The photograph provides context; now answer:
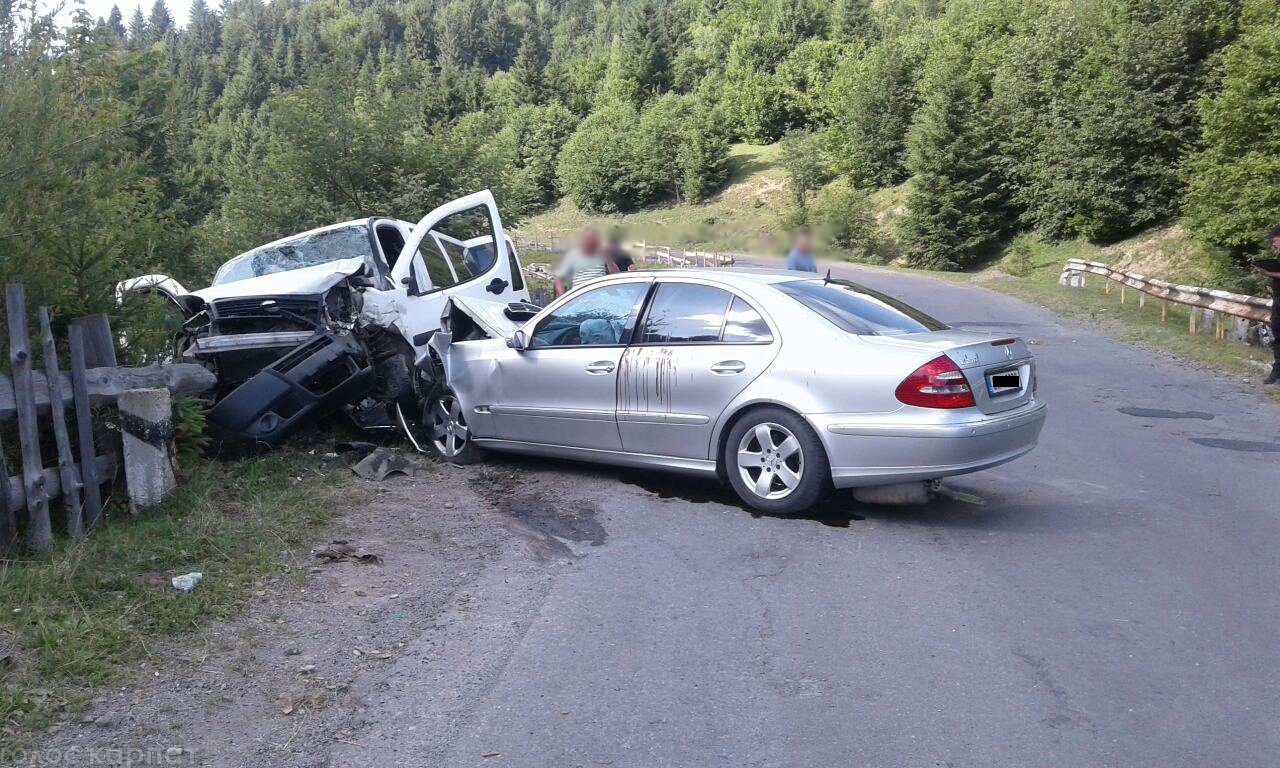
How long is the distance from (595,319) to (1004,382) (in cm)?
292

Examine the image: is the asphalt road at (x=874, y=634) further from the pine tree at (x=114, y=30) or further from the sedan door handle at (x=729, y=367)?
the pine tree at (x=114, y=30)

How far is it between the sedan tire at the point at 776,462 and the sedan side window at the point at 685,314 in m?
0.71

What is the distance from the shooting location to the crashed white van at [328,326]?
25.7ft

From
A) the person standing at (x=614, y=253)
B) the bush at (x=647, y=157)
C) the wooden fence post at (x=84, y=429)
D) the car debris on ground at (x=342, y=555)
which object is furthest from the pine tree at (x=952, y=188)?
the wooden fence post at (x=84, y=429)

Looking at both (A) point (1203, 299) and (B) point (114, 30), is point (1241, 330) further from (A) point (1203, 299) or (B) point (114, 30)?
(B) point (114, 30)

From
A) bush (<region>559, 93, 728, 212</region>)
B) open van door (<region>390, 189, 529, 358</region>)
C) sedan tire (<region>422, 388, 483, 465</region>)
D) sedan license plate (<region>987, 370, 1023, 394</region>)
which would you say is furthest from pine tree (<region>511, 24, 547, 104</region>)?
sedan license plate (<region>987, 370, 1023, 394</region>)

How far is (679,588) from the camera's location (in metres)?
5.40

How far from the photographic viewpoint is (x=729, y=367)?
22.1ft

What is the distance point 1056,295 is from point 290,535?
927 inches

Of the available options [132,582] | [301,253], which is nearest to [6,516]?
[132,582]

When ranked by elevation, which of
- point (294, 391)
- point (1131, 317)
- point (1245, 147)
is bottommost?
point (1131, 317)

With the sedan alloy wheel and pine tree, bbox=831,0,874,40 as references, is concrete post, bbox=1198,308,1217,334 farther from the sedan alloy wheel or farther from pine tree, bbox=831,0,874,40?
pine tree, bbox=831,0,874,40

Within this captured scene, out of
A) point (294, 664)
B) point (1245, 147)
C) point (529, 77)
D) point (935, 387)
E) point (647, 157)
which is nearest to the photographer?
point (294, 664)

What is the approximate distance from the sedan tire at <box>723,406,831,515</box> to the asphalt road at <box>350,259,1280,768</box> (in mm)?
190
